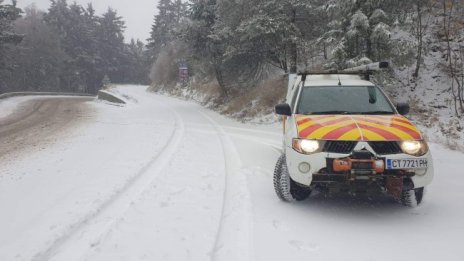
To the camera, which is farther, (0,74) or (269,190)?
(0,74)

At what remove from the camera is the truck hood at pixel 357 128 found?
5156mm

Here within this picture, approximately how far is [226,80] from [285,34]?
913 centimetres

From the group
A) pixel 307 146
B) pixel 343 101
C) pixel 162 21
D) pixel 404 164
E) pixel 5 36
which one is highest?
pixel 162 21

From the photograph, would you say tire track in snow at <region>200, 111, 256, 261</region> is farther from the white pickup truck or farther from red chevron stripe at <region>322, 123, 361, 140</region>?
red chevron stripe at <region>322, 123, 361, 140</region>

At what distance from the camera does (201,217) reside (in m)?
5.46

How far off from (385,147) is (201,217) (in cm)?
271

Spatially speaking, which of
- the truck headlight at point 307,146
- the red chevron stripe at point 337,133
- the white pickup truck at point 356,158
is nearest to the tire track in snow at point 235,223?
the white pickup truck at point 356,158

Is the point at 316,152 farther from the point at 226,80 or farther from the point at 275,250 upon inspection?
the point at 226,80

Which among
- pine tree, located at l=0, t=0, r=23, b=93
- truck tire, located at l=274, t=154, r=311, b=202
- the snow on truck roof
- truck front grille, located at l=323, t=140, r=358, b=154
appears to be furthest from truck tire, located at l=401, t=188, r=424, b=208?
pine tree, located at l=0, t=0, r=23, b=93

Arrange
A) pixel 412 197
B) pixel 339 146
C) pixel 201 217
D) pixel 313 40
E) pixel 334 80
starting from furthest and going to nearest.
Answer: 1. pixel 313 40
2. pixel 334 80
3. pixel 412 197
4. pixel 201 217
5. pixel 339 146

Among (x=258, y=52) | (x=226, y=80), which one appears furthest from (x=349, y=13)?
(x=226, y=80)

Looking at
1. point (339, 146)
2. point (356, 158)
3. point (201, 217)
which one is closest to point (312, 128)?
point (339, 146)

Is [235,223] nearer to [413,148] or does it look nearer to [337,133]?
[337,133]

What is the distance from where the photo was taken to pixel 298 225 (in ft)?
17.0
